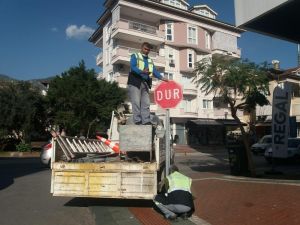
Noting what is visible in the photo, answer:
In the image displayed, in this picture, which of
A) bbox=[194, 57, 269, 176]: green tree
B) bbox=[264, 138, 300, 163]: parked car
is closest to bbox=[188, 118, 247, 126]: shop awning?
bbox=[264, 138, 300, 163]: parked car

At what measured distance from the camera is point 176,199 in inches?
283

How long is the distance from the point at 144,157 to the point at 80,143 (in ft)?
8.04

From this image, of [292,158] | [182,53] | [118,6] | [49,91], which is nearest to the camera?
[292,158]

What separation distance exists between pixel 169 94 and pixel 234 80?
6038 millimetres

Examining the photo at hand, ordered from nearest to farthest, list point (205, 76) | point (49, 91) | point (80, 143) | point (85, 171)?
point (85, 171) → point (80, 143) → point (205, 76) → point (49, 91)

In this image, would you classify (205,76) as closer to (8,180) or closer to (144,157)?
(144,157)

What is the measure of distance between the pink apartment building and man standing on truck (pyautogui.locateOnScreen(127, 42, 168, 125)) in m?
33.4

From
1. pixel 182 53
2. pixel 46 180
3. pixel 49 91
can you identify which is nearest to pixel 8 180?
pixel 46 180

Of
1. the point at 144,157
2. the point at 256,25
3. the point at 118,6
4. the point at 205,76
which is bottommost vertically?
the point at 144,157

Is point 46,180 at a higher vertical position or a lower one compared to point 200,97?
lower

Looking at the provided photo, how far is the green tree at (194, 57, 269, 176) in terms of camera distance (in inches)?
519

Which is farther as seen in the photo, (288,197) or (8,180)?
(8,180)

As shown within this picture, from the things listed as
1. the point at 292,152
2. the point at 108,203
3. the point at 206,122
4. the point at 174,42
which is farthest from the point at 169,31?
the point at 108,203

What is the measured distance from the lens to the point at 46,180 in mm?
14125
